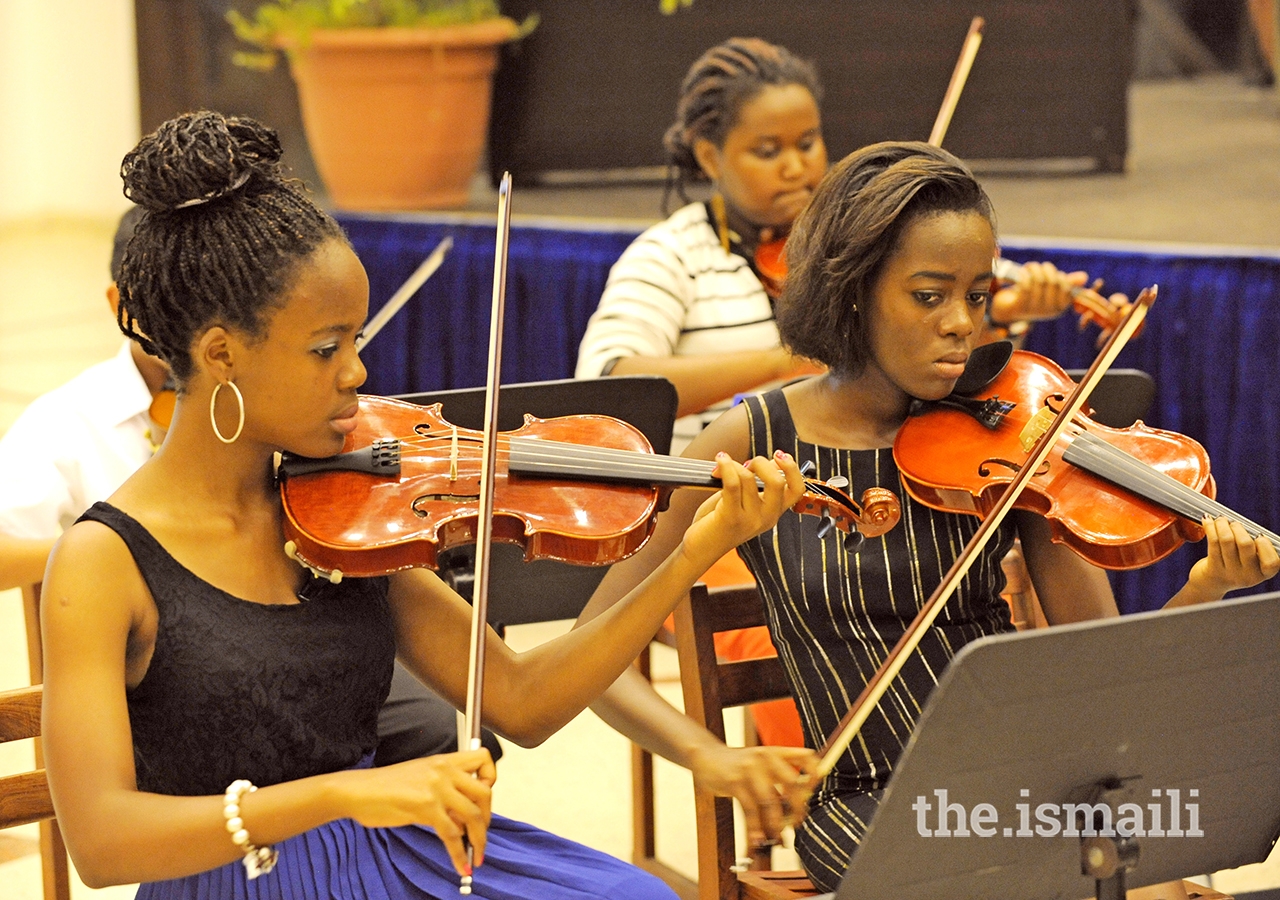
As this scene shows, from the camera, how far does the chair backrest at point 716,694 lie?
165cm

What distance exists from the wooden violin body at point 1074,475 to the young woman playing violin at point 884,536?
0.04 metres

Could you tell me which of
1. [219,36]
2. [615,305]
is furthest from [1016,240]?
[219,36]

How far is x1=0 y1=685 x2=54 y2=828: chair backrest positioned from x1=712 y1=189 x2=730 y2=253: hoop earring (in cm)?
145

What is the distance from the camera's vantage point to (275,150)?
54.7 inches

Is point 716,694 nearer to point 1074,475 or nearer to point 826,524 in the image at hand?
point 826,524

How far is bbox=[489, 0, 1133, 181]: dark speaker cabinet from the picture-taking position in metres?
3.98

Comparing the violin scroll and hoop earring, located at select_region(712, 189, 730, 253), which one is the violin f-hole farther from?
hoop earring, located at select_region(712, 189, 730, 253)

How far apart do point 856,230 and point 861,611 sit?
40 centimetres

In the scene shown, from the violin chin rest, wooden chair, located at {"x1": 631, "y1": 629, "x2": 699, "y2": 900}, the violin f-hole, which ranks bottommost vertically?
wooden chair, located at {"x1": 631, "y1": 629, "x2": 699, "y2": 900}

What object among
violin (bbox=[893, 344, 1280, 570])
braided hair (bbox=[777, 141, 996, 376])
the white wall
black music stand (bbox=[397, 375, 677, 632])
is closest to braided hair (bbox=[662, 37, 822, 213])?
black music stand (bbox=[397, 375, 677, 632])

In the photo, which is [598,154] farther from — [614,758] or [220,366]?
[220,366]

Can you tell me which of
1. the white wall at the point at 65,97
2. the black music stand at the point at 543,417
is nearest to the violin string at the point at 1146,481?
the black music stand at the point at 543,417

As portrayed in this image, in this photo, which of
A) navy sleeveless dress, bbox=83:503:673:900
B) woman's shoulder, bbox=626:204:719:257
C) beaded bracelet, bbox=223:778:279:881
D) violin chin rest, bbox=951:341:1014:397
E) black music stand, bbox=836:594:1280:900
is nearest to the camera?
black music stand, bbox=836:594:1280:900

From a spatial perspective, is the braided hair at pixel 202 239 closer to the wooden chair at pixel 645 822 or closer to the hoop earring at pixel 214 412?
the hoop earring at pixel 214 412
